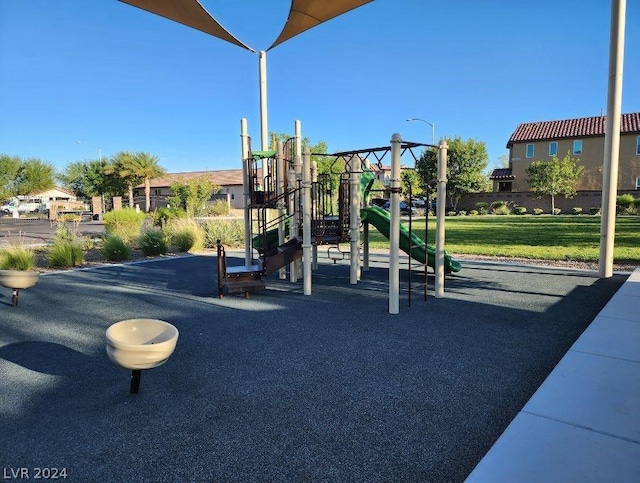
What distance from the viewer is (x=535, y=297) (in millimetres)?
7188

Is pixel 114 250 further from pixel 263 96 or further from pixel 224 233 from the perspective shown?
pixel 263 96

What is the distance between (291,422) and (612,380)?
2888mm

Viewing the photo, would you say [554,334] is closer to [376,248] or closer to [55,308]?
[55,308]

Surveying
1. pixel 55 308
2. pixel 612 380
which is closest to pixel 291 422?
pixel 612 380

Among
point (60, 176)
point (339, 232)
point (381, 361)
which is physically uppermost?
point (60, 176)

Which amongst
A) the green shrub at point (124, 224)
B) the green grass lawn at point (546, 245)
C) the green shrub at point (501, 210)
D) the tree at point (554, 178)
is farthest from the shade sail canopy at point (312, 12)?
the tree at point (554, 178)

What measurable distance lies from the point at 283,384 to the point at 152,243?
1089cm

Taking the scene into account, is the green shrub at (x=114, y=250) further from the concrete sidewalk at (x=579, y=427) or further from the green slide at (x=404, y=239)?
the concrete sidewalk at (x=579, y=427)

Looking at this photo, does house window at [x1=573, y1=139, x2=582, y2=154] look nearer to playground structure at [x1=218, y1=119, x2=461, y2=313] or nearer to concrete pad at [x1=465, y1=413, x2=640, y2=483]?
playground structure at [x1=218, y1=119, x2=461, y2=313]

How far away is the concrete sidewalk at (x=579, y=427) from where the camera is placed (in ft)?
7.78

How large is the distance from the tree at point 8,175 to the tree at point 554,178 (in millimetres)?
55263

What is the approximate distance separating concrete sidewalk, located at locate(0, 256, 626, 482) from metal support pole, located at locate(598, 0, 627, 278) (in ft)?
6.55

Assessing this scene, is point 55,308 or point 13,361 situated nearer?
point 13,361

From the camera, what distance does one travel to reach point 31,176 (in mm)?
48219
